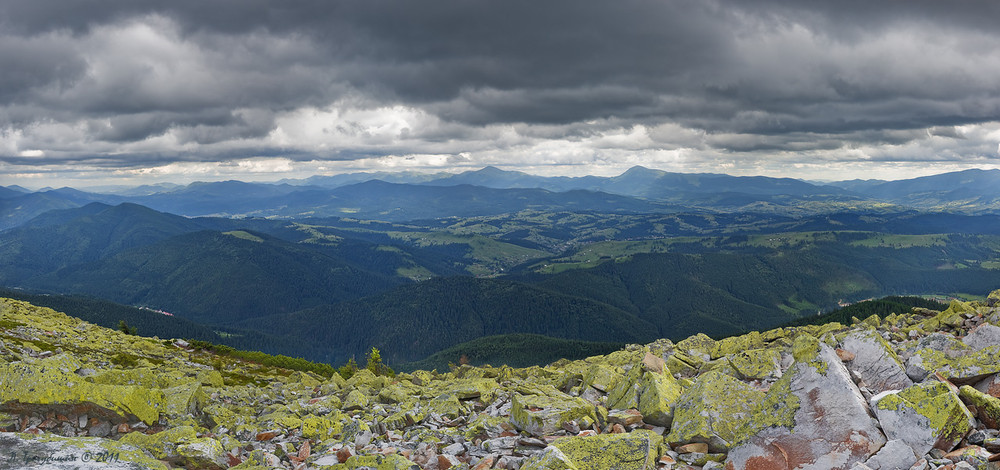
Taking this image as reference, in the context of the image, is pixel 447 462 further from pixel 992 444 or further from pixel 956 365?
pixel 956 365

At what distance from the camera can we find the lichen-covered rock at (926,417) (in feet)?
43.7

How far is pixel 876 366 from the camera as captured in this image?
19719 millimetres

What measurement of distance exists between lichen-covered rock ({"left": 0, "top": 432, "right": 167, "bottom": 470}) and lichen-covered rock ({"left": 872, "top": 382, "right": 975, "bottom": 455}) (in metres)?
24.5

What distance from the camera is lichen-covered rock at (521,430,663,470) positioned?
13695mm

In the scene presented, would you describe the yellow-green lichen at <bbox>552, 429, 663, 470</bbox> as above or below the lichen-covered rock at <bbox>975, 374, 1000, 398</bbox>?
below

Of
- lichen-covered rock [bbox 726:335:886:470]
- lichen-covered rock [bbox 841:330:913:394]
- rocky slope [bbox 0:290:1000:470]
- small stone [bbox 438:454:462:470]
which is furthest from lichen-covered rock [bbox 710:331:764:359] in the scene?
small stone [bbox 438:454:462:470]

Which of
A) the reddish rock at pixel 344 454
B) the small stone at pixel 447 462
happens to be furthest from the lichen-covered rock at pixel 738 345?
the reddish rock at pixel 344 454

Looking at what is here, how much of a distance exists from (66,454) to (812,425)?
2550 centimetres

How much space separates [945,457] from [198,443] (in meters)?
27.7

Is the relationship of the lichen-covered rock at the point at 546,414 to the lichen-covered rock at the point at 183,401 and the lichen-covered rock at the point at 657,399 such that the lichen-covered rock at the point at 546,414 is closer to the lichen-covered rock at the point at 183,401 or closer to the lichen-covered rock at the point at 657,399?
the lichen-covered rock at the point at 657,399

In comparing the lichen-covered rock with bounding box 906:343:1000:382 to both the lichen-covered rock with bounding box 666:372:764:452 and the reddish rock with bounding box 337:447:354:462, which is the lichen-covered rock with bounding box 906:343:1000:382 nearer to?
the lichen-covered rock with bounding box 666:372:764:452

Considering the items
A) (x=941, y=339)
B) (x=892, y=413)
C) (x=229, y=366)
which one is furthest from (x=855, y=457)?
(x=229, y=366)

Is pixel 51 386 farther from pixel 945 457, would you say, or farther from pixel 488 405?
pixel 945 457

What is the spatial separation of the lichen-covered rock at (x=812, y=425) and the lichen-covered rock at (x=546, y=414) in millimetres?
6801
